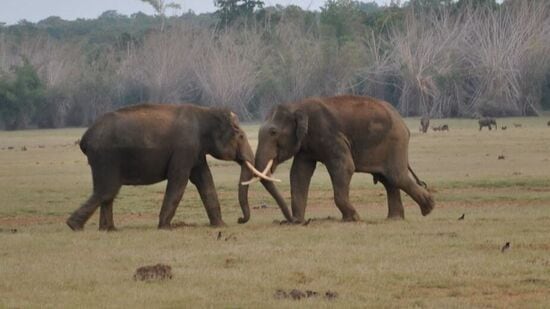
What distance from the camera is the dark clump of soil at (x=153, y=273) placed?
1155 cm

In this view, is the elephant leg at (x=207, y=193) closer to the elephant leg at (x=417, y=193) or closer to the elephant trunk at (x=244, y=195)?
the elephant trunk at (x=244, y=195)

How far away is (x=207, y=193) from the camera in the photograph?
1688 centimetres

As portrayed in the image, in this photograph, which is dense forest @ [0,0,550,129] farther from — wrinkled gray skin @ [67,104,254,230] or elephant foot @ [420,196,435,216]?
wrinkled gray skin @ [67,104,254,230]

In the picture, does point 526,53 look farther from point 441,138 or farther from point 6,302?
point 6,302

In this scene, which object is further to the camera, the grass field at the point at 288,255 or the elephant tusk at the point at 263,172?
the elephant tusk at the point at 263,172

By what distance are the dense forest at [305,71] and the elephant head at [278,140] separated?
50.3 metres

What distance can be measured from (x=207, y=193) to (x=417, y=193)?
2.82 metres

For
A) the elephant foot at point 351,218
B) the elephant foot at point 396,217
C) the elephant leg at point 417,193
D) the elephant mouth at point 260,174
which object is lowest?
the elephant foot at point 396,217

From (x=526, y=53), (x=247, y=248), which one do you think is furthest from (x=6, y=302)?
(x=526, y=53)

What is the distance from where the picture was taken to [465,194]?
22.8 meters

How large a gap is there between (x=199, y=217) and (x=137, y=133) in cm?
374

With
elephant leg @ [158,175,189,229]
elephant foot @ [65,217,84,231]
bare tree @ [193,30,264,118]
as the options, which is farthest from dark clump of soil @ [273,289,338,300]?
bare tree @ [193,30,264,118]

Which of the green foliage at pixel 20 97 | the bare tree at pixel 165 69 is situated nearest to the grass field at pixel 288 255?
the green foliage at pixel 20 97

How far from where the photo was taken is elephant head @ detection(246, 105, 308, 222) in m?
16.7
